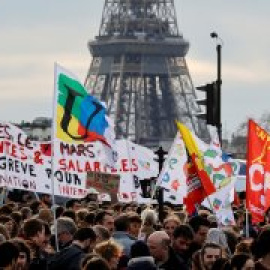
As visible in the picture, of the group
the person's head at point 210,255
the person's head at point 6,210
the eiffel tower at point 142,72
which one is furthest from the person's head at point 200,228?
the eiffel tower at point 142,72

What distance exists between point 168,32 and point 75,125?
155m

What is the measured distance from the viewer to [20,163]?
25.6 m

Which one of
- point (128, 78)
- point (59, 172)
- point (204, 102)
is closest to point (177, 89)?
point (128, 78)

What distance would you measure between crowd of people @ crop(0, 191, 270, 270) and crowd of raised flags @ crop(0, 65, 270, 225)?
0.59m

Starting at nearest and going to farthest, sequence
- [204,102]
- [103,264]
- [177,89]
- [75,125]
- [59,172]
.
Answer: [103,264], [75,125], [59,172], [204,102], [177,89]

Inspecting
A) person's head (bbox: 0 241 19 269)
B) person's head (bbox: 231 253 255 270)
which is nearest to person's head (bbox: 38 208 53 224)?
person's head (bbox: 0 241 19 269)

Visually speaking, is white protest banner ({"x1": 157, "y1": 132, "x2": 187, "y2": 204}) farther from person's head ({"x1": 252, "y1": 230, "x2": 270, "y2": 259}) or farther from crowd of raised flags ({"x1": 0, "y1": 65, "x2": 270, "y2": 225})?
person's head ({"x1": 252, "y1": 230, "x2": 270, "y2": 259})

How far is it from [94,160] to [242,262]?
31.6 feet

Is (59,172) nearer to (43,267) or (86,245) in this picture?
(86,245)

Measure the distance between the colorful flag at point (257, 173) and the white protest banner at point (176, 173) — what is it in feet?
21.5

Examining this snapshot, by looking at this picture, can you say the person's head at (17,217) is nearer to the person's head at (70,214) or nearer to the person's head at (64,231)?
the person's head at (70,214)

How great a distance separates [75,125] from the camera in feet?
64.1

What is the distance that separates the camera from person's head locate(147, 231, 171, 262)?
16.6m

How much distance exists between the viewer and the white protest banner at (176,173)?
91.6 ft
